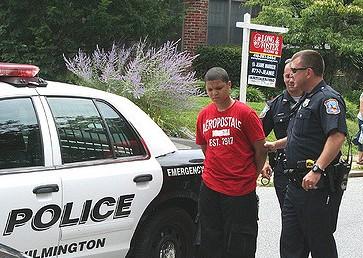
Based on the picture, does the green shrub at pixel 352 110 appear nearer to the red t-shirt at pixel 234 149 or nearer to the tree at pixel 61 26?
the tree at pixel 61 26

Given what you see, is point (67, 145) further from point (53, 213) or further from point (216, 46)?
point (216, 46)

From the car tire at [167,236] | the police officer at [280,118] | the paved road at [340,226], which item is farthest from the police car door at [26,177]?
the paved road at [340,226]

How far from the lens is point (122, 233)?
4473 mm

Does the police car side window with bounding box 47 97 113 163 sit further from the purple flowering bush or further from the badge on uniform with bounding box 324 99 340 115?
the purple flowering bush

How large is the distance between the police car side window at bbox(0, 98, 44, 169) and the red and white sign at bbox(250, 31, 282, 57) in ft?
25.3

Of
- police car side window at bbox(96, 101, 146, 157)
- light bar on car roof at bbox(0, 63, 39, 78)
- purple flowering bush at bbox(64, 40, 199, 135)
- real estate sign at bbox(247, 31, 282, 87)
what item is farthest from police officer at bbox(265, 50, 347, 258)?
real estate sign at bbox(247, 31, 282, 87)

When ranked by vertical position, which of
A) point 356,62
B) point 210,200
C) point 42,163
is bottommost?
point 356,62

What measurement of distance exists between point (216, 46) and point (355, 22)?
13.6 ft

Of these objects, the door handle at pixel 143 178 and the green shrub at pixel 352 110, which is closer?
the door handle at pixel 143 178

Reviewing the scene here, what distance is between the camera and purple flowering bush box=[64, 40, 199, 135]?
10984 mm

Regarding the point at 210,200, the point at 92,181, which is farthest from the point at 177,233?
the point at 92,181

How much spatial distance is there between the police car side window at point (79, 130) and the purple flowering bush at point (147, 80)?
251 inches

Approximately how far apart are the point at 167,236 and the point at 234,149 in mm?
933

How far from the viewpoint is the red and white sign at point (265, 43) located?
11.4 meters
